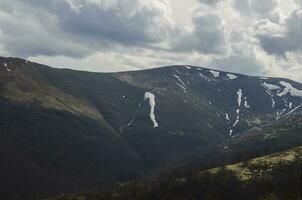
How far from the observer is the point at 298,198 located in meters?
192

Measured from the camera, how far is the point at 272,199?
652 feet

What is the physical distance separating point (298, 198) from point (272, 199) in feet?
36.8
